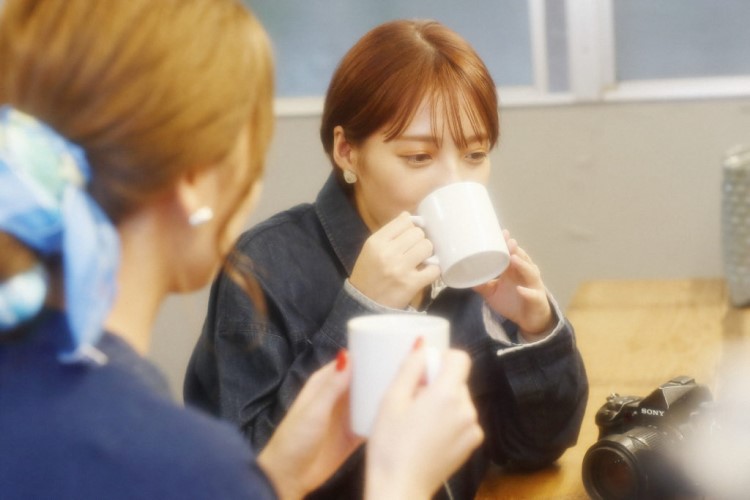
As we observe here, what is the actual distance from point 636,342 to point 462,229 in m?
0.58

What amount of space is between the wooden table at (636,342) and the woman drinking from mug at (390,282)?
63mm

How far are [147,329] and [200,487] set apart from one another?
6.2 inches

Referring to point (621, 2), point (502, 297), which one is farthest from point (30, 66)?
point (621, 2)

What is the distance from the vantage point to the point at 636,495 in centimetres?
111

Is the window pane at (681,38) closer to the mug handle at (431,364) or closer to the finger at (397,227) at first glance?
the finger at (397,227)

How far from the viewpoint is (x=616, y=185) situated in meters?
2.46

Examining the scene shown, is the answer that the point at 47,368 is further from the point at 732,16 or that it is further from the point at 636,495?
the point at 732,16

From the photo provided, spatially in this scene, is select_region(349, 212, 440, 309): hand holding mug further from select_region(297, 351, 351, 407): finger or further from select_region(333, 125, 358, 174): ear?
select_region(297, 351, 351, 407): finger

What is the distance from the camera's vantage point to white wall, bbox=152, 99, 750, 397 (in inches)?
94.0

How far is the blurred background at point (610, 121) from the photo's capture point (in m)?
2.39

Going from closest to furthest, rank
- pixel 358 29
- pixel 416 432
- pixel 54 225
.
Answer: pixel 54 225, pixel 416 432, pixel 358 29

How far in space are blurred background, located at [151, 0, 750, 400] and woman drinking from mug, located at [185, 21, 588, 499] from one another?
1.12 meters

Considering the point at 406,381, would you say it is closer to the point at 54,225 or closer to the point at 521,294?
the point at 54,225

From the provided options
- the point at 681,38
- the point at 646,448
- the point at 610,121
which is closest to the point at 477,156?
the point at 646,448
